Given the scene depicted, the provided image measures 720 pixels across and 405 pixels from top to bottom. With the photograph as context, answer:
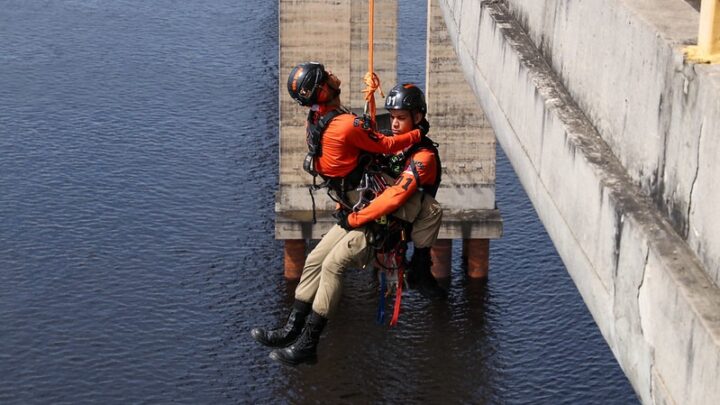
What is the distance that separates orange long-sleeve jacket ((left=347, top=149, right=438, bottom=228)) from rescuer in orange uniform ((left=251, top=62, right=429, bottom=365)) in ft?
0.81

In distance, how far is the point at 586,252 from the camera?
497 inches

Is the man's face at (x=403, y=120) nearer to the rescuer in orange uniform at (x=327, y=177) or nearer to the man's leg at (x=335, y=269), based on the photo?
the rescuer in orange uniform at (x=327, y=177)

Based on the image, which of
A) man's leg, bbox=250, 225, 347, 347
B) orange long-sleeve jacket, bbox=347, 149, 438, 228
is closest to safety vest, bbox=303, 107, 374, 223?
orange long-sleeve jacket, bbox=347, 149, 438, 228

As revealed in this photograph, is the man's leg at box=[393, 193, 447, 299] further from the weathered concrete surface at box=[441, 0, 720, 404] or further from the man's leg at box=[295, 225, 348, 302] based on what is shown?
the weathered concrete surface at box=[441, 0, 720, 404]

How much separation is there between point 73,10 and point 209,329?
34.6 metres

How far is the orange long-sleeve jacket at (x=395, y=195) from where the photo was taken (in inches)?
619

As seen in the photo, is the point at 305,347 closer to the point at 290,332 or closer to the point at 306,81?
the point at 290,332

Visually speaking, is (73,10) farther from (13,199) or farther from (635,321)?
(635,321)

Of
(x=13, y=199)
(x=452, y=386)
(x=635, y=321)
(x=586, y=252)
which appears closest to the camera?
(x=635, y=321)

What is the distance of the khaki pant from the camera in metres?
16.0

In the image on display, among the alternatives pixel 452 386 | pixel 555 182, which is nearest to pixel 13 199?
pixel 452 386

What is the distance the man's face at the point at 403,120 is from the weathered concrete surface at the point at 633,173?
4.07 feet

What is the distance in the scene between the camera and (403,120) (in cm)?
1606

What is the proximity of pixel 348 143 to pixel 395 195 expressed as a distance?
2.81ft
